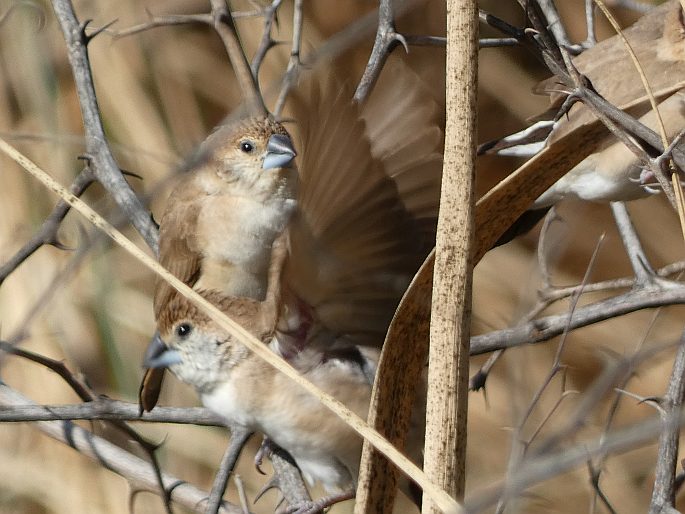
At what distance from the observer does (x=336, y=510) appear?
336cm

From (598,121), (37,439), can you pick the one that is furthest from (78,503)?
(598,121)

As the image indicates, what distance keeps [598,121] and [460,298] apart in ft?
1.03

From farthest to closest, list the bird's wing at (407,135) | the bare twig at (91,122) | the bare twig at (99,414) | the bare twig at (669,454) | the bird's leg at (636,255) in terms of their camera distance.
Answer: the bare twig at (91,122) < the bird's leg at (636,255) < the bare twig at (99,414) < the bird's wing at (407,135) < the bare twig at (669,454)

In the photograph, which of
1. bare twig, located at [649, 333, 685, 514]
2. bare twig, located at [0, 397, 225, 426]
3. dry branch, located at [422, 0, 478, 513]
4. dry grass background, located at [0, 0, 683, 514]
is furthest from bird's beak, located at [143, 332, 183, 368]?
dry grass background, located at [0, 0, 683, 514]

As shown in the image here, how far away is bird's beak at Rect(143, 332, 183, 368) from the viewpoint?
2012 mm

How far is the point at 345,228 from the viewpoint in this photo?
1514 mm

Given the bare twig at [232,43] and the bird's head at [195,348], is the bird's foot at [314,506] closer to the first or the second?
the bird's head at [195,348]

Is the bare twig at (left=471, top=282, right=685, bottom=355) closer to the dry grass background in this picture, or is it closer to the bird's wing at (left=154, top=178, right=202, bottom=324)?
the bird's wing at (left=154, top=178, right=202, bottom=324)

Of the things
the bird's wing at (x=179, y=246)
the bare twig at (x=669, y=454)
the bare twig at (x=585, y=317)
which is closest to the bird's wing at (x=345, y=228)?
the bare twig at (x=585, y=317)

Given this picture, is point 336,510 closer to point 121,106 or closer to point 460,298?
point 121,106

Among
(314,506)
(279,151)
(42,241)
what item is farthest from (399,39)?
(314,506)

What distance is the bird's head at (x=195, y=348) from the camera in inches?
77.4

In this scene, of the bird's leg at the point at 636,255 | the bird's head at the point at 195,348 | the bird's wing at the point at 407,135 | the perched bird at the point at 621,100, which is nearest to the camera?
the bird's wing at the point at 407,135

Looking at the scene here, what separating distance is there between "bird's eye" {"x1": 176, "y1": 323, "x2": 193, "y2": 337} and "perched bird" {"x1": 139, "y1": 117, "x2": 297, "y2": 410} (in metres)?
0.07
